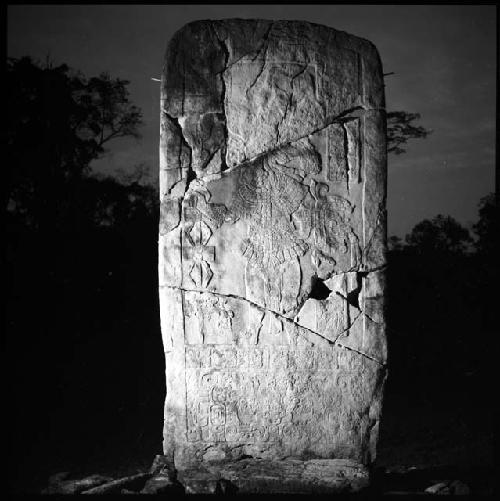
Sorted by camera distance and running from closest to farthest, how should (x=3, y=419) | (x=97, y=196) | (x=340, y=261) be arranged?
(x=340, y=261)
(x=3, y=419)
(x=97, y=196)

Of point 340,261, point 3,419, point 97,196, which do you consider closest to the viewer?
point 340,261

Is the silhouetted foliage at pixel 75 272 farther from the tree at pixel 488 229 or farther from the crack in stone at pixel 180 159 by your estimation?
the tree at pixel 488 229

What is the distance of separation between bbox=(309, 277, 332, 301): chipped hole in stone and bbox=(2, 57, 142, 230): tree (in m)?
2.95

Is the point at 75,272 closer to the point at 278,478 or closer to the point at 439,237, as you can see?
the point at 278,478

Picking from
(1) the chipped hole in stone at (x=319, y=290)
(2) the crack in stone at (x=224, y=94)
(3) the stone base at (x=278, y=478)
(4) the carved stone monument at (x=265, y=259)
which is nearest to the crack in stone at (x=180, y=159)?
(4) the carved stone monument at (x=265, y=259)

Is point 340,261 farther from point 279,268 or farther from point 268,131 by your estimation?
point 268,131

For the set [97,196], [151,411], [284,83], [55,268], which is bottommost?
[151,411]

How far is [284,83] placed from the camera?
2678 mm

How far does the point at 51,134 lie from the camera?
4727mm

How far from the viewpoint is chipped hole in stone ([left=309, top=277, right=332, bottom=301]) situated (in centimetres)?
267

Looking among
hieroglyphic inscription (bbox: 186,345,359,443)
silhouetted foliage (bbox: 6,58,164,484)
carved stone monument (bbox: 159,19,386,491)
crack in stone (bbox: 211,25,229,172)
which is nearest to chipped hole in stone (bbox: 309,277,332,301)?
carved stone monument (bbox: 159,19,386,491)

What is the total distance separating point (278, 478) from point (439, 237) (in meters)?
3.56

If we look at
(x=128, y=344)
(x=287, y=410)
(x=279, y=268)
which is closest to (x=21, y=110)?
(x=128, y=344)

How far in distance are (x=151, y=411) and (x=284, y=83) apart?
320cm
